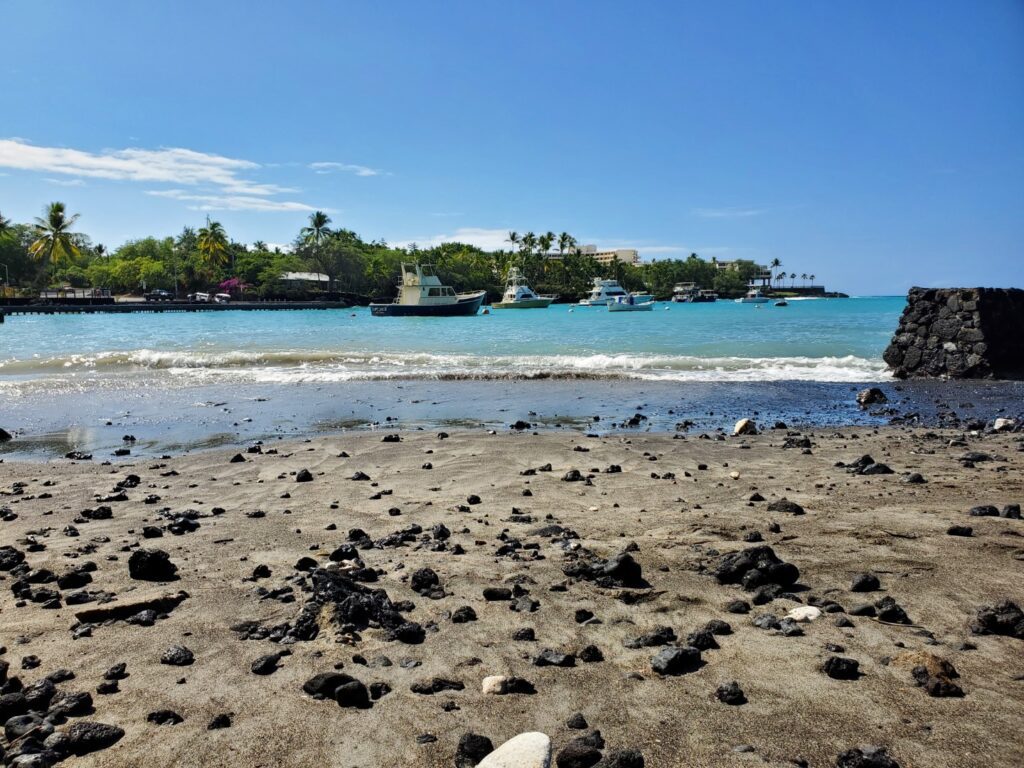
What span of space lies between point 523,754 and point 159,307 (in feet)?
398

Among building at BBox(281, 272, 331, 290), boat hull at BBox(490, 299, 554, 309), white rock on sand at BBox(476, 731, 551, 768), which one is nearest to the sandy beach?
white rock on sand at BBox(476, 731, 551, 768)

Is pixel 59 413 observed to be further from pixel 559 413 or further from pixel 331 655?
pixel 331 655

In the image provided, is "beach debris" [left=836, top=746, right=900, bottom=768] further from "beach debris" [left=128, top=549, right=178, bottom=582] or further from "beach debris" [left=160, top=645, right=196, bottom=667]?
"beach debris" [left=128, top=549, right=178, bottom=582]

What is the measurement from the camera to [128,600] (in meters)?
4.47

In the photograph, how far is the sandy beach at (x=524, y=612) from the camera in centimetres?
312

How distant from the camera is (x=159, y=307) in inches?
4333

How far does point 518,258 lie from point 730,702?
16358cm

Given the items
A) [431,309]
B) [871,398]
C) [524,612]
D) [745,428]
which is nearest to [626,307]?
[431,309]

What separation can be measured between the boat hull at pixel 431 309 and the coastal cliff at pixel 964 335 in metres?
61.8

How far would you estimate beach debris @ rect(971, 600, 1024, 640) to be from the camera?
3.92 meters

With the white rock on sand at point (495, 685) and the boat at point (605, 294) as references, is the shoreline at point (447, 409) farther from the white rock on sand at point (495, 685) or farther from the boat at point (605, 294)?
the boat at point (605, 294)

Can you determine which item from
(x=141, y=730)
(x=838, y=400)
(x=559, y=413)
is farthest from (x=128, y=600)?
(x=838, y=400)

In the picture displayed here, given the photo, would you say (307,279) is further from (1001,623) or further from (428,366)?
(1001,623)

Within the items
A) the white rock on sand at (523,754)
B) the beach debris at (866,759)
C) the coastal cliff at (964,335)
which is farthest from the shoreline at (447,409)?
the white rock on sand at (523,754)
